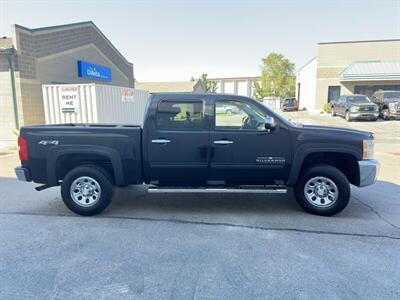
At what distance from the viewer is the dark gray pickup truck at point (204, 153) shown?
180 inches

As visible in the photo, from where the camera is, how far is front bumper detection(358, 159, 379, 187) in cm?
454

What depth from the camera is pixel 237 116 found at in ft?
15.5

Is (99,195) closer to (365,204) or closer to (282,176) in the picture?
(282,176)

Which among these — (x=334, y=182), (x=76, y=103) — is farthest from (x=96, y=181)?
(x=76, y=103)

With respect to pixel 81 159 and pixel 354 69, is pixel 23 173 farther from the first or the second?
pixel 354 69

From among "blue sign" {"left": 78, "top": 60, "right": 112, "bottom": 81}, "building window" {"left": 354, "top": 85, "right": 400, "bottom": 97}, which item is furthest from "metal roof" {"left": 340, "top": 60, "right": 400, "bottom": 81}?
"blue sign" {"left": 78, "top": 60, "right": 112, "bottom": 81}

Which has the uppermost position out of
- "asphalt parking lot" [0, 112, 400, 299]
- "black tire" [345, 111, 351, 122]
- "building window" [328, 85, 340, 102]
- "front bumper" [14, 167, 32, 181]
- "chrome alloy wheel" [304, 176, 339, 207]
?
"building window" [328, 85, 340, 102]

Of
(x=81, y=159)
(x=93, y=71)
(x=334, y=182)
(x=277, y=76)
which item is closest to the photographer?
(x=334, y=182)

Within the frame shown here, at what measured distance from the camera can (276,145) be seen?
457 cm

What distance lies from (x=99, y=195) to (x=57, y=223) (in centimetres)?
71

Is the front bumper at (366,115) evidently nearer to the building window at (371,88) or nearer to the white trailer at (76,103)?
the building window at (371,88)

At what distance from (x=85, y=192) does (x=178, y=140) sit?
67.5 inches

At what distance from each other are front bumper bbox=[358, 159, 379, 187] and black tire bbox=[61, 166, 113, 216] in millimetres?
3887

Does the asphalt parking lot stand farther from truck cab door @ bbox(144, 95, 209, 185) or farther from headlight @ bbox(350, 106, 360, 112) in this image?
headlight @ bbox(350, 106, 360, 112)
